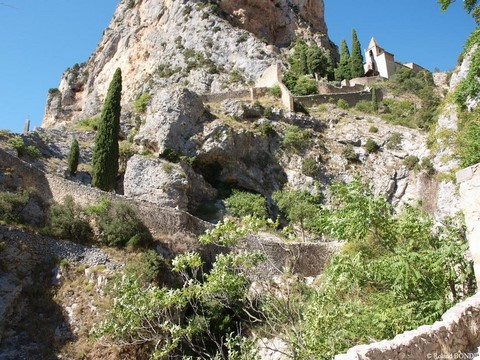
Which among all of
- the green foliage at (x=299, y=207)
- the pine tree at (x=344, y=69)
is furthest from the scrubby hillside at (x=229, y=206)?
the pine tree at (x=344, y=69)

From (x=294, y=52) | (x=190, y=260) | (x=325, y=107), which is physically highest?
(x=294, y=52)

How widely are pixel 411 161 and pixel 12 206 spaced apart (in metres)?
27.8

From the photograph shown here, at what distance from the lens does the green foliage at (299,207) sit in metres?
28.0

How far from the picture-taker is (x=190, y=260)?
9461 mm

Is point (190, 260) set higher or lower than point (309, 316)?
higher

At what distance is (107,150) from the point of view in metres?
25.6

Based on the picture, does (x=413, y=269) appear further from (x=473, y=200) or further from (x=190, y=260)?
(x=190, y=260)

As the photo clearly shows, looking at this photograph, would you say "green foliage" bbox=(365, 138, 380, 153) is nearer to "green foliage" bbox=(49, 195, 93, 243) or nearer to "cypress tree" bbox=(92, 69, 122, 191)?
"cypress tree" bbox=(92, 69, 122, 191)

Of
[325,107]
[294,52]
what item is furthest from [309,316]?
[294,52]

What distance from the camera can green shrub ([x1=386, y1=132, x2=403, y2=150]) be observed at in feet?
118

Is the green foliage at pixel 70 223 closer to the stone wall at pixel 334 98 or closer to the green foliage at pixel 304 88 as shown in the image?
the stone wall at pixel 334 98

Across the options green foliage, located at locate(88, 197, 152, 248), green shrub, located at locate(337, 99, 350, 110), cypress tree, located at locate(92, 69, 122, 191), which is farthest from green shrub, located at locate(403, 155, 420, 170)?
green foliage, located at locate(88, 197, 152, 248)

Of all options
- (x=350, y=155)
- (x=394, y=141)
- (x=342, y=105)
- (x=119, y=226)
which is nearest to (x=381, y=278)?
(x=119, y=226)

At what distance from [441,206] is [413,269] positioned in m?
21.1
